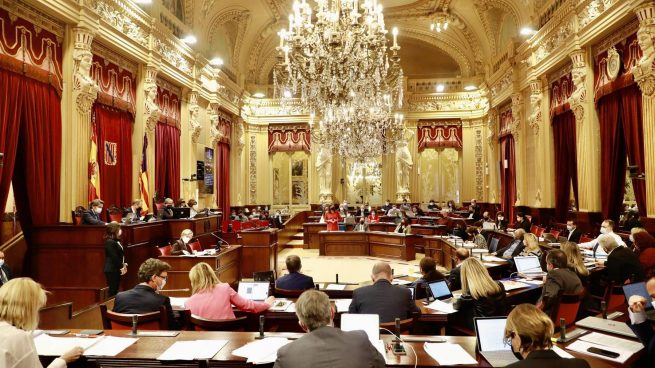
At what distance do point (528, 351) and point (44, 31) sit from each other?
25.5 feet

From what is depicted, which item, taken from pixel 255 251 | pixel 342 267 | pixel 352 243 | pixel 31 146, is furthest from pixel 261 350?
pixel 352 243

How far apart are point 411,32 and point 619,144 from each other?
35.6 ft

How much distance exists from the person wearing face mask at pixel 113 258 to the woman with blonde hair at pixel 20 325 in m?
3.94

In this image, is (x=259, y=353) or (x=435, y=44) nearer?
(x=259, y=353)

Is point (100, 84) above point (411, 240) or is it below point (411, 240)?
above

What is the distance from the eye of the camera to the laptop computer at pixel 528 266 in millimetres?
5539

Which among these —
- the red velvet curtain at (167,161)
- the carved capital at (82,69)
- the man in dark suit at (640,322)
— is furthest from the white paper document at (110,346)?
the red velvet curtain at (167,161)

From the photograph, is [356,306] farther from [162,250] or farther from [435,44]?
[435,44]

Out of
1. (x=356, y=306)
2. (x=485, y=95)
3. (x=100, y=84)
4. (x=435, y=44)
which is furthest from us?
(x=435, y=44)

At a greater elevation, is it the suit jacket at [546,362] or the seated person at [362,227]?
the suit jacket at [546,362]

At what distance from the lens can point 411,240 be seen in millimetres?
10844

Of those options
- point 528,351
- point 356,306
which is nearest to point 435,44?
point 356,306

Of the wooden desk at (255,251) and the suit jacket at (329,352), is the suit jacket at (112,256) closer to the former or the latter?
the wooden desk at (255,251)

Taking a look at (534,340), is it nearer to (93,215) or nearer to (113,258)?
(113,258)
